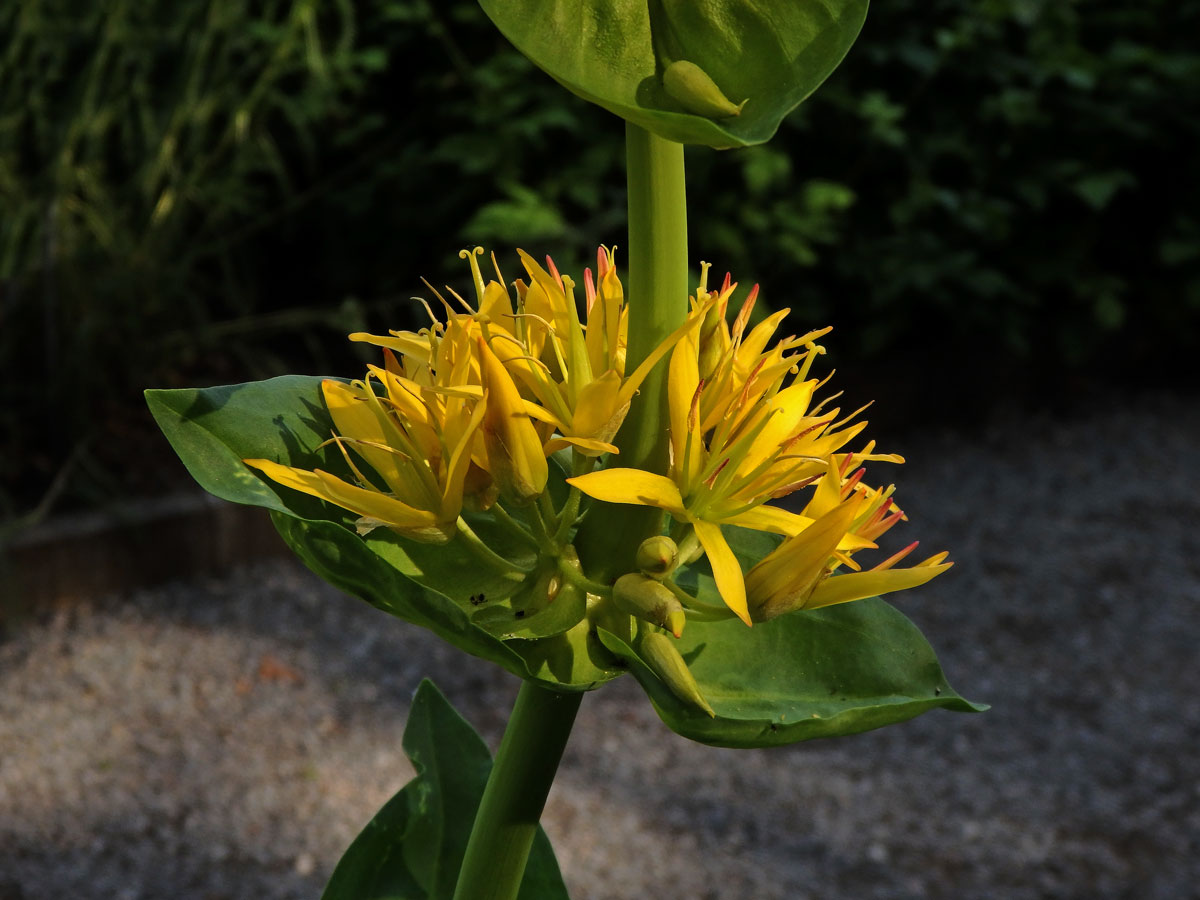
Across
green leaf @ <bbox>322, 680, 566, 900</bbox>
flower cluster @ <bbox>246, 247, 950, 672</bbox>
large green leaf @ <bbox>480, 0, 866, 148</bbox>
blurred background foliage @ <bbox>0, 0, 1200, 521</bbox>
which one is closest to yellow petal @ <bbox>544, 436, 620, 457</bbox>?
flower cluster @ <bbox>246, 247, 950, 672</bbox>

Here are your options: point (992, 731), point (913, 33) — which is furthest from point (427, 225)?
point (992, 731)

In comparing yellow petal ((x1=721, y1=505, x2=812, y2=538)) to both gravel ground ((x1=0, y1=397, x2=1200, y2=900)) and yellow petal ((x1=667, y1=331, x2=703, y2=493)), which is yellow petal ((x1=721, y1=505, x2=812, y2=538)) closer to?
yellow petal ((x1=667, y1=331, x2=703, y2=493))

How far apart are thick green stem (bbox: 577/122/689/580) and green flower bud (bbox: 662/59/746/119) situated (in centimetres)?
3

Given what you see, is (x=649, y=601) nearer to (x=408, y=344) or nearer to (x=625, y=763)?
(x=408, y=344)

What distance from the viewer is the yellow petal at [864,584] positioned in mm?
438

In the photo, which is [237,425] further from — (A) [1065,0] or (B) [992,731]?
(A) [1065,0]

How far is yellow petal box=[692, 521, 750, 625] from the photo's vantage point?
0.43m

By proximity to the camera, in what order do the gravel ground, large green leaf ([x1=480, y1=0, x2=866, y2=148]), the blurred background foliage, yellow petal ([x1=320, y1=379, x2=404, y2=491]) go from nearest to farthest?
large green leaf ([x1=480, y1=0, x2=866, y2=148]), yellow petal ([x1=320, y1=379, x2=404, y2=491]), the gravel ground, the blurred background foliage

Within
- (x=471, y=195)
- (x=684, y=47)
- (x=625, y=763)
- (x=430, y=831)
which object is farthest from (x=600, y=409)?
(x=471, y=195)

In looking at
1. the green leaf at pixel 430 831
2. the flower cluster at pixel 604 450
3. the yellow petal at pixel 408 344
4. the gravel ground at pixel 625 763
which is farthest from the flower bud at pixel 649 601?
the gravel ground at pixel 625 763

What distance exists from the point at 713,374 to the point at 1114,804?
2.11m

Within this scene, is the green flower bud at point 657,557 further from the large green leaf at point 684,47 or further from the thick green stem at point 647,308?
the large green leaf at point 684,47

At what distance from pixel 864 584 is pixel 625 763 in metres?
1.94

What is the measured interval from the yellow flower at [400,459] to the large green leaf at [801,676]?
0.08 meters
